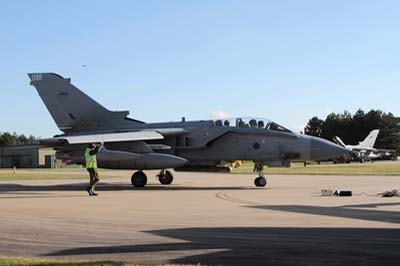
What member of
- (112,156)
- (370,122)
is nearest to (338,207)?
(112,156)

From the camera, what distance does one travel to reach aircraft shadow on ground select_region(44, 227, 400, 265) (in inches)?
303

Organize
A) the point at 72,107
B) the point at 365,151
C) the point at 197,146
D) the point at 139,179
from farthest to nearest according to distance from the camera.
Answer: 1. the point at 365,151
2. the point at 72,107
3. the point at 139,179
4. the point at 197,146

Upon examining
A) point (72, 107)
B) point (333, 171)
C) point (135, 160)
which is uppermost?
point (72, 107)

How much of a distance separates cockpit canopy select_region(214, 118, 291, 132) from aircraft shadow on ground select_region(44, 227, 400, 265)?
1460cm

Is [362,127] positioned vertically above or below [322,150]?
above

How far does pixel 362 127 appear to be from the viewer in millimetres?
145000

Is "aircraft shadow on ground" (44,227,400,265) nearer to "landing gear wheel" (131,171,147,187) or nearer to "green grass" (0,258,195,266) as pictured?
"green grass" (0,258,195,266)

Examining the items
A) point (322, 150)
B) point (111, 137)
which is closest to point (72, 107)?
point (111, 137)

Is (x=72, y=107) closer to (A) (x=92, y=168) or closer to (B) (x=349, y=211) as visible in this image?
(A) (x=92, y=168)

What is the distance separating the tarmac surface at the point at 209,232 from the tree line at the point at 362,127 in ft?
408

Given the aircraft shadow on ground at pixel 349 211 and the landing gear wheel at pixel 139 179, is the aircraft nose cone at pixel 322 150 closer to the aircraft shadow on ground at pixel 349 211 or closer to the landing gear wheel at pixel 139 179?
the landing gear wheel at pixel 139 179

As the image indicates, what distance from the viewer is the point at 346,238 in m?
9.54

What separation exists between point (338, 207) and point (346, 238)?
6009 millimetres

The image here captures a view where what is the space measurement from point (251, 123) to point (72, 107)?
9.29m
